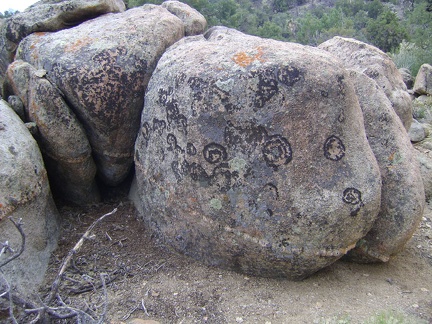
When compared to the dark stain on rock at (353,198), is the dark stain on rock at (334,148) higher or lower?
higher

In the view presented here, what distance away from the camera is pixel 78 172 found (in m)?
3.98

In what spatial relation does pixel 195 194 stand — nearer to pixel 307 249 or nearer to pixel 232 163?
pixel 232 163

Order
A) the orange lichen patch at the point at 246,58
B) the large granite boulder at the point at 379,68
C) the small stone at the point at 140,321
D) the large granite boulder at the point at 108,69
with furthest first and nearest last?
the large granite boulder at the point at 379,68, the large granite boulder at the point at 108,69, the orange lichen patch at the point at 246,58, the small stone at the point at 140,321

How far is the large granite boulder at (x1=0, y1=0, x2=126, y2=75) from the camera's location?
4.51m

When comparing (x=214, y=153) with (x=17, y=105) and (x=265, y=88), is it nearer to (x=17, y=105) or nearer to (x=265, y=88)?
(x=265, y=88)

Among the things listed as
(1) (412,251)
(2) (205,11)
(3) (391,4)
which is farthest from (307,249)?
(3) (391,4)

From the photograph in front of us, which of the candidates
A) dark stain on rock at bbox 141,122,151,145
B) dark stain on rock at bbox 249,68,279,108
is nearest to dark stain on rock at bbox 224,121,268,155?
dark stain on rock at bbox 249,68,279,108

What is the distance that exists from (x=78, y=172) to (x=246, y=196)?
1.75m

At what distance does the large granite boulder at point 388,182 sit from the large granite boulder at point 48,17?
2.86 meters

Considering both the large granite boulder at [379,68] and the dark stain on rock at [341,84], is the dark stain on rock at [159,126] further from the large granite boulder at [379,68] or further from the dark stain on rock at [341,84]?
the large granite boulder at [379,68]

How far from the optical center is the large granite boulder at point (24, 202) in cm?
300

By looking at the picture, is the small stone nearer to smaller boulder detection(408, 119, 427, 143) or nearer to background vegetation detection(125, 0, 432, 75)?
smaller boulder detection(408, 119, 427, 143)

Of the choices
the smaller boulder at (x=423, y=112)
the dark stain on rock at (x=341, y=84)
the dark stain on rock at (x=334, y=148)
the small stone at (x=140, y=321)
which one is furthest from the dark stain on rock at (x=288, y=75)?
the smaller boulder at (x=423, y=112)

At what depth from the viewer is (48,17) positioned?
14.8ft
